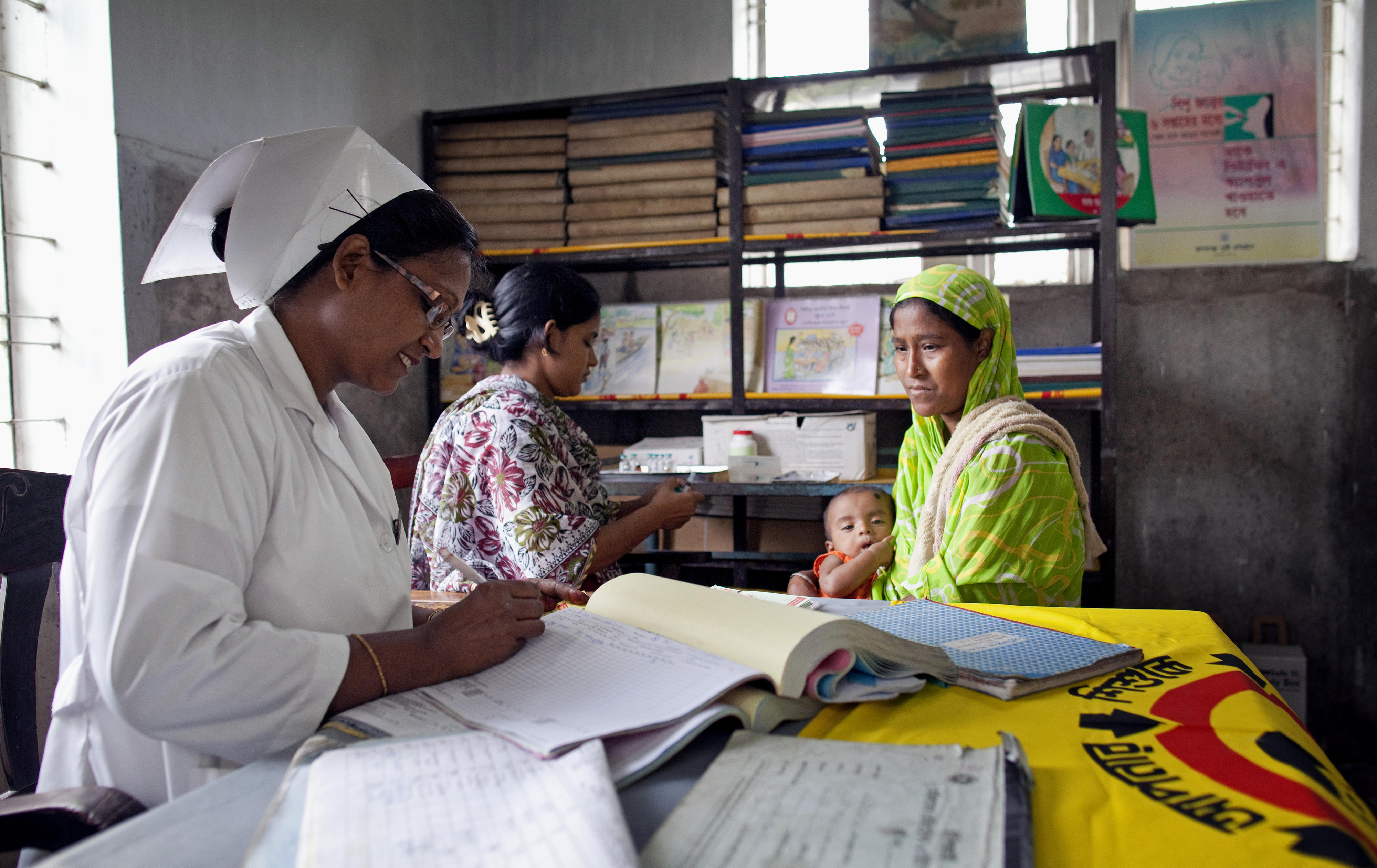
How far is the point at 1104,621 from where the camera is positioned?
135 cm

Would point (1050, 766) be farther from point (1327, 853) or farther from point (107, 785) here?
point (107, 785)

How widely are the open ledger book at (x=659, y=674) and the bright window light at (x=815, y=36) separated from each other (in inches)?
129

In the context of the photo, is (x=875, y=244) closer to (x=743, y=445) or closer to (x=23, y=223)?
(x=743, y=445)

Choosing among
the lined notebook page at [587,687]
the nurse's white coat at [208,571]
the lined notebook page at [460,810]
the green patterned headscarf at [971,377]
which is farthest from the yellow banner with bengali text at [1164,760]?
the green patterned headscarf at [971,377]

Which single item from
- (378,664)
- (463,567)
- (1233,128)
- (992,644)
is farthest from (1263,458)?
(378,664)

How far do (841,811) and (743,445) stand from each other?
2.51 meters

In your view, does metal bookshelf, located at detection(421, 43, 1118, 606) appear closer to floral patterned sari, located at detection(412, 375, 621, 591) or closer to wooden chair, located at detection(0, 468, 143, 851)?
floral patterned sari, located at detection(412, 375, 621, 591)

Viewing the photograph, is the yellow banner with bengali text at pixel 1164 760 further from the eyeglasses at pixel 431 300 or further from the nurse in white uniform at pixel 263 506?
the eyeglasses at pixel 431 300

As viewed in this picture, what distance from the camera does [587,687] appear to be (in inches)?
36.8

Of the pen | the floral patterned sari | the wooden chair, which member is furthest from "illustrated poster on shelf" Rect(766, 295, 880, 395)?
the wooden chair

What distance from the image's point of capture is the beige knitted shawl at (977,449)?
1.94m

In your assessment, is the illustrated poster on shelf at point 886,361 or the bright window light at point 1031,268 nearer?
the illustrated poster on shelf at point 886,361

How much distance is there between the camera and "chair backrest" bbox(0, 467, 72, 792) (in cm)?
131

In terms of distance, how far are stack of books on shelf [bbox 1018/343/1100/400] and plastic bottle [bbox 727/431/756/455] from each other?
0.98 meters
